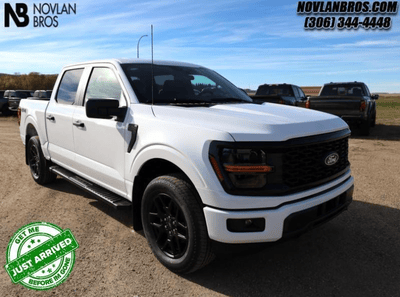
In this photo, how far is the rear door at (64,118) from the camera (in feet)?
14.5

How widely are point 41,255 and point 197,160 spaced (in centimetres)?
198

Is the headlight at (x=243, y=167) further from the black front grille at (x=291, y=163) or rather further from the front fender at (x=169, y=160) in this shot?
the front fender at (x=169, y=160)

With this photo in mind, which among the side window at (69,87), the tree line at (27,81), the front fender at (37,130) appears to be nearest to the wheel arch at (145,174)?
the side window at (69,87)

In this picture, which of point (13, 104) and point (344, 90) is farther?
point (13, 104)

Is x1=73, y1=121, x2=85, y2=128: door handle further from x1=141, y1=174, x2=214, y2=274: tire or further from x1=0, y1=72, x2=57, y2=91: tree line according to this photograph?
x1=0, y1=72, x2=57, y2=91: tree line

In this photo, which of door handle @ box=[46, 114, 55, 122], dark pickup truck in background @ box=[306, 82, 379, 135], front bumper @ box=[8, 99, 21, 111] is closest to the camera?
door handle @ box=[46, 114, 55, 122]

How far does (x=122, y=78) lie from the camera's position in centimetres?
358

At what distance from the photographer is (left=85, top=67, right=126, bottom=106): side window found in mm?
3638

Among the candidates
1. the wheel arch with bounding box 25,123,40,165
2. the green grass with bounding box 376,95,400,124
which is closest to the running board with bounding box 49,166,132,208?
the wheel arch with bounding box 25,123,40,165

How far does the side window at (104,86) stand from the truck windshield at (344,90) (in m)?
10.7

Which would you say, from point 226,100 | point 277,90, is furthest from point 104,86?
point 277,90

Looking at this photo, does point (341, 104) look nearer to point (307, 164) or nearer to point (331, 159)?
point (331, 159)

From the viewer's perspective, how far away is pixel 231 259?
3.29 meters

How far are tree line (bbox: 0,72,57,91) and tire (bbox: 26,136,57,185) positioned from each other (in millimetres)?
48987
